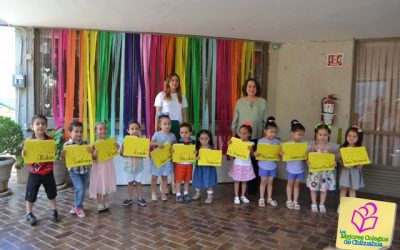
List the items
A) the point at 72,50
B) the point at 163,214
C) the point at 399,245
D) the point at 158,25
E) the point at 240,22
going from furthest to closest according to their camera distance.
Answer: the point at 72,50 → the point at 158,25 → the point at 240,22 → the point at 163,214 → the point at 399,245

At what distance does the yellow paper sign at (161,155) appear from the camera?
437cm

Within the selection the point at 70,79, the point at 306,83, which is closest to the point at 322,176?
the point at 306,83

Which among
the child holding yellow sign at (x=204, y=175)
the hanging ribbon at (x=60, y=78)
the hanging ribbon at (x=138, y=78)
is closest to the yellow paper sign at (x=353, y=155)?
the child holding yellow sign at (x=204, y=175)

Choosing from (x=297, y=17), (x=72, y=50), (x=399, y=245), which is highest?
(x=297, y=17)

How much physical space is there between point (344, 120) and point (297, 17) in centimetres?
214

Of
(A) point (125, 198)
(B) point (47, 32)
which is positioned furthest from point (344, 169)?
(B) point (47, 32)

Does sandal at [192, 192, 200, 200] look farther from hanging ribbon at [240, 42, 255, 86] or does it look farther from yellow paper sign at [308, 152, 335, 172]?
hanging ribbon at [240, 42, 255, 86]

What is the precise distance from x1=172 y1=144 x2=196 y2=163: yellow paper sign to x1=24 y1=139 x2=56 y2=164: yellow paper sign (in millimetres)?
1481

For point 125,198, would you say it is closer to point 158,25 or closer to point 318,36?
point 158,25

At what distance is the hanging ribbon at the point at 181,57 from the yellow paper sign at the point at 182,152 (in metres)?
1.38

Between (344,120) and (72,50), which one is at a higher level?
(72,50)

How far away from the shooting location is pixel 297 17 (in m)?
4.25

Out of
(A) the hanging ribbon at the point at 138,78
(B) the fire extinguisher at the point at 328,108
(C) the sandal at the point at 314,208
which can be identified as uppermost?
(A) the hanging ribbon at the point at 138,78

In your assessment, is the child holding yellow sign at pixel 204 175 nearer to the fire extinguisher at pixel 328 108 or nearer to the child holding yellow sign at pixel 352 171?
the child holding yellow sign at pixel 352 171
